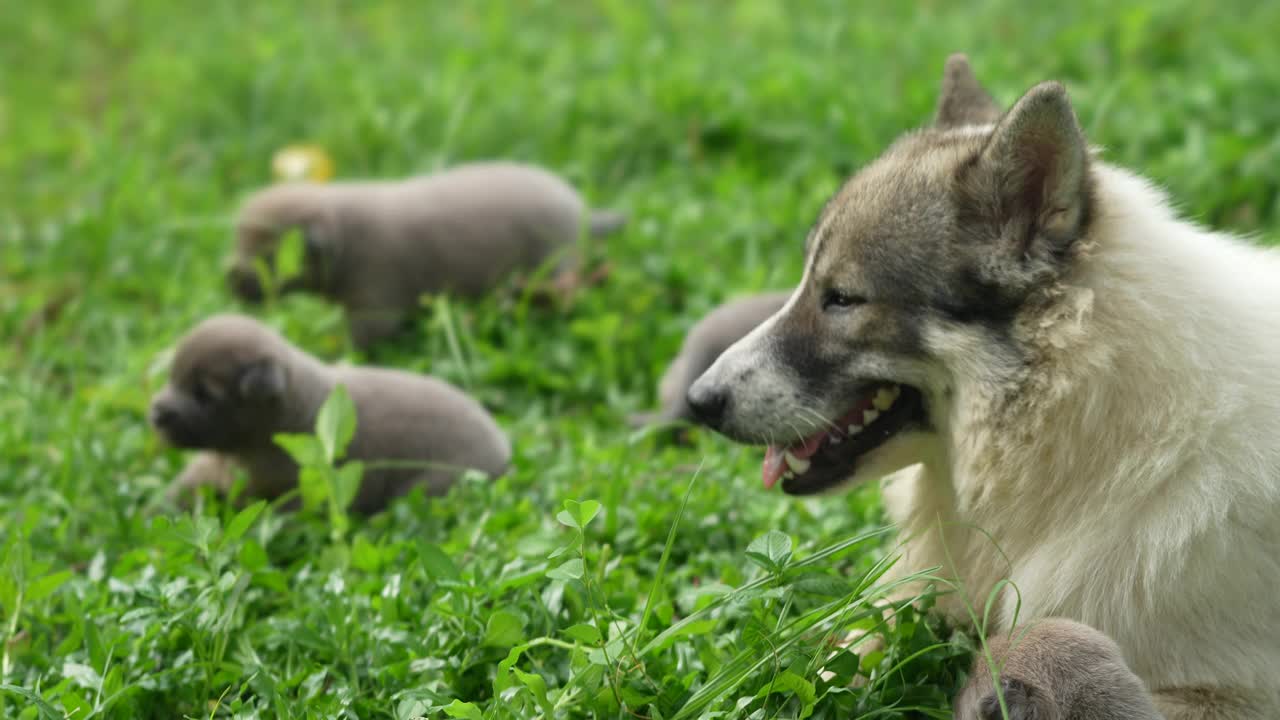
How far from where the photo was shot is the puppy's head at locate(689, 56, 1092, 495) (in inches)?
112

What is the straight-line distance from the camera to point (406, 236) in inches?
232

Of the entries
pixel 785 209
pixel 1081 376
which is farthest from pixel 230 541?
pixel 785 209

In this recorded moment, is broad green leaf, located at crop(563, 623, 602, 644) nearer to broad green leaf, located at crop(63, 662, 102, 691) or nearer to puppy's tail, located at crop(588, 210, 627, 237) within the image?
broad green leaf, located at crop(63, 662, 102, 691)

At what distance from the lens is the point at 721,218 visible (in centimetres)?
627

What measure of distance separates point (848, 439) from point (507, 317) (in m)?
2.81

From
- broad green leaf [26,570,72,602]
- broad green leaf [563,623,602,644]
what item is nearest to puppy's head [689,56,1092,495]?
broad green leaf [563,623,602,644]

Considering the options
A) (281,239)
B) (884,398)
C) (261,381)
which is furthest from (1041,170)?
(281,239)

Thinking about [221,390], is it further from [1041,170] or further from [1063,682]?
[1063,682]

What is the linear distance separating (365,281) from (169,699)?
2864 millimetres

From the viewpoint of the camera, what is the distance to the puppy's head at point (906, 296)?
2857mm

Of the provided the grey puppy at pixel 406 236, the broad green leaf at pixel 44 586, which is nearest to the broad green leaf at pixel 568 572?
the broad green leaf at pixel 44 586

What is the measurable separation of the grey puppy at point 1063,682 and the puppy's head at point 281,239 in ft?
12.6

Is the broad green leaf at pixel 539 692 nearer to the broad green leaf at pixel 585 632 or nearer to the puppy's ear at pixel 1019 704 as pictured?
the broad green leaf at pixel 585 632

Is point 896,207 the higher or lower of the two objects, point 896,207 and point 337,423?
the higher
